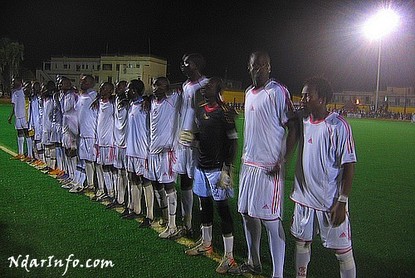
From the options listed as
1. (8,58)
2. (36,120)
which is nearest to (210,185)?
(36,120)

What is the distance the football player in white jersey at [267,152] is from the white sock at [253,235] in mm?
180

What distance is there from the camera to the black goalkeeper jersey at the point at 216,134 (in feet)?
15.2

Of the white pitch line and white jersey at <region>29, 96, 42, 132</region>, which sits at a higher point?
white jersey at <region>29, 96, 42, 132</region>

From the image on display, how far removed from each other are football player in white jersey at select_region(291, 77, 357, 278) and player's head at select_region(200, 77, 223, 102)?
46.5 inches

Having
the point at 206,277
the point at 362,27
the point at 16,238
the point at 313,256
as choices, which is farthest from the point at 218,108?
the point at 362,27

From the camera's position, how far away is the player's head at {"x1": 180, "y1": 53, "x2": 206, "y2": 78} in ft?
17.4

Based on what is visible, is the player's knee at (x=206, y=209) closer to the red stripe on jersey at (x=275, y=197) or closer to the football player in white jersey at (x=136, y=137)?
the red stripe on jersey at (x=275, y=197)

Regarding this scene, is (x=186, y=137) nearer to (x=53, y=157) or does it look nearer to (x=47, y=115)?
(x=47, y=115)

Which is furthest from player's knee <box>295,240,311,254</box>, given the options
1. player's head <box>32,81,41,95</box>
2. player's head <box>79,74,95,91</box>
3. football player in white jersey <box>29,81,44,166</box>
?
player's head <box>32,81,41,95</box>

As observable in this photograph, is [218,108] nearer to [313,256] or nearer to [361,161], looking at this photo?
[313,256]

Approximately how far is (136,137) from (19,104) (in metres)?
6.42

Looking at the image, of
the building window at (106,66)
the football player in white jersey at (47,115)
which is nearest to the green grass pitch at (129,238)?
the football player in white jersey at (47,115)

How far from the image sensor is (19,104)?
36.3 feet

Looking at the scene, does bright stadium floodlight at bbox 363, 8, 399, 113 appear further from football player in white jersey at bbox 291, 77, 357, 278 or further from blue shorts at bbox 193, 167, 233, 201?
football player in white jersey at bbox 291, 77, 357, 278
